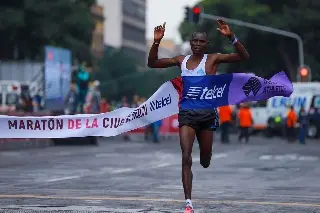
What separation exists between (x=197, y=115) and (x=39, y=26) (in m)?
56.1

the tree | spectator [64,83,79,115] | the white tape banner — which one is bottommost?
the white tape banner

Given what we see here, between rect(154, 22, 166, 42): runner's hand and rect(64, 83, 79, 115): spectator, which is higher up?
rect(64, 83, 79, 115): spectator

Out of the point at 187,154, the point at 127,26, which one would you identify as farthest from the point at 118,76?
the point at 187,154

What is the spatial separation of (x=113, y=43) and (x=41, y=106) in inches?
4920

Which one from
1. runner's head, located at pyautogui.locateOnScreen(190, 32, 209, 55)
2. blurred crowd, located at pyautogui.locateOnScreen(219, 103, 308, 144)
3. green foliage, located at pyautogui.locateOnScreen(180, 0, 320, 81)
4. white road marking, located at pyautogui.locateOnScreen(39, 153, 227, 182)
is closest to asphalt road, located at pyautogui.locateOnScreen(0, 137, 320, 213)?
white road marking, located at pyautogui.locateOnScreen(39, 153, 227, 182)

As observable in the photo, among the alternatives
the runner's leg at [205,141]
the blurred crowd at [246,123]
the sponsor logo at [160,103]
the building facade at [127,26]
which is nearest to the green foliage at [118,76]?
the building facade at [127,26]

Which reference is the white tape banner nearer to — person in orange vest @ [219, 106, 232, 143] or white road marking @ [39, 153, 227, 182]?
white road marking @ [39, 153, 227, 182]

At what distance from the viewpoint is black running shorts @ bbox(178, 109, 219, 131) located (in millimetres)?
10672

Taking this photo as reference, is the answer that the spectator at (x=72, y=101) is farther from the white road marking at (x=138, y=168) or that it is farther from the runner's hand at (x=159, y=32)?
the runner's hand at (x=159, y=32)

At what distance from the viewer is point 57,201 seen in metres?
12.0

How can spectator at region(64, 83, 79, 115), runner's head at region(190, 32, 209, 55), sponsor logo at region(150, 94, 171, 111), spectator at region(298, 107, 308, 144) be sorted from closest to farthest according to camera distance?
runner's head at region(190, 32, 209, 55), sponsor logo at region(150, 94, 171, 111), spectator at region(64, 83, 79, 115), spectator at region(298, 107, 308, 144)

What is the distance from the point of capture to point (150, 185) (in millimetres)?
15234

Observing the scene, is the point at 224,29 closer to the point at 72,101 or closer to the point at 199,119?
the point at 199,119

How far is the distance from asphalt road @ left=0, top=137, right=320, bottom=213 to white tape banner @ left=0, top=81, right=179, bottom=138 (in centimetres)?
78
